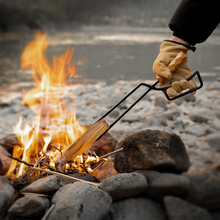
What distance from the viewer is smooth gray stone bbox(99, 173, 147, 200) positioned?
1.61 m

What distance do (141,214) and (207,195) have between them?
0.37 metres

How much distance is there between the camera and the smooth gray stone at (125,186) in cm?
161

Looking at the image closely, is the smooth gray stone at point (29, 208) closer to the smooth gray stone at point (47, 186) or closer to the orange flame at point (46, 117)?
the smooth gray stone at point (47, 186)

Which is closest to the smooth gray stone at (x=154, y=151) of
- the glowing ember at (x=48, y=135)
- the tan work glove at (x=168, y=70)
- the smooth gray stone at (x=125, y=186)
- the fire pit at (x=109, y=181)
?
the fire pit at (x=109, y=181)

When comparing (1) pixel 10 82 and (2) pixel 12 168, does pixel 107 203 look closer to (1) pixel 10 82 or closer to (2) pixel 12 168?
(2) pixel 12 168

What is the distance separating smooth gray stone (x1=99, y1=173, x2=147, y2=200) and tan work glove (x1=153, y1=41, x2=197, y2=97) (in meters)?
0.62

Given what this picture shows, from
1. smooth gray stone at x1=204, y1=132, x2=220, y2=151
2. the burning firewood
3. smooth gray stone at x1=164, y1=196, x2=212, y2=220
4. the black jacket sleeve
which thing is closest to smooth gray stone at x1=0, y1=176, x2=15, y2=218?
the burning firewood

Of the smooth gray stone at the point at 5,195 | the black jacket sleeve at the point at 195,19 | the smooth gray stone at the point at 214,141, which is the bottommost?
the smooth gray stone at the point at 5,195

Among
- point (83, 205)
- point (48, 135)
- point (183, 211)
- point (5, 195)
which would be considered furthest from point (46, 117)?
point (183, 211)

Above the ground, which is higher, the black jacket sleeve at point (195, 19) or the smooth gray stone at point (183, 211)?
the black jacket sleeve at point (195, 19)

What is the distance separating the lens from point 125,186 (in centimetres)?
164

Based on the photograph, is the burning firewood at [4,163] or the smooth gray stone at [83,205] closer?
the smooth gray stone at [83,205]

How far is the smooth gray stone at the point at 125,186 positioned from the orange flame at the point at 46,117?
792mm

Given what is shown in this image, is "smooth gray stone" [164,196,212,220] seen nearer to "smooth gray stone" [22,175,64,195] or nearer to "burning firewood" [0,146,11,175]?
"smooth gray stone" [22,175,64,195]
